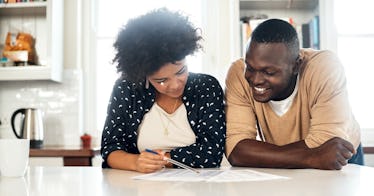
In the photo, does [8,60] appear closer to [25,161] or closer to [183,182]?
[25,161]

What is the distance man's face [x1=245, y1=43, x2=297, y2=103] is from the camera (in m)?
1.58

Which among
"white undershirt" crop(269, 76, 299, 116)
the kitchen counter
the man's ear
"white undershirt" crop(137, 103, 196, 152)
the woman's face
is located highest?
the man's ear

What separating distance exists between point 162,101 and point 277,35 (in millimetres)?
453

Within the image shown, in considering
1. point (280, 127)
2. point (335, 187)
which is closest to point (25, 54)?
point (280, 127)

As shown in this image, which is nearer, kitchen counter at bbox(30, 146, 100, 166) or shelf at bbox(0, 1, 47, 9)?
kitchen counter at bbox(30, 146, 100, 166)

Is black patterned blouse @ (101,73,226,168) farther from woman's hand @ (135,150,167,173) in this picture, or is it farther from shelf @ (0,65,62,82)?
shelf @ (0,65,62,82)

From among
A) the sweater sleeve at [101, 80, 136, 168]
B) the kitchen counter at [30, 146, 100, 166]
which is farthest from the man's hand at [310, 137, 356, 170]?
the kitchen counter at [30, 146, 100, 166]

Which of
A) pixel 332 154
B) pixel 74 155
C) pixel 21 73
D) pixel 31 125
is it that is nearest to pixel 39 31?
pixel 21 73

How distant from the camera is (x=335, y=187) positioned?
99 centimetres

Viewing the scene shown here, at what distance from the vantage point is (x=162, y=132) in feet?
5.37

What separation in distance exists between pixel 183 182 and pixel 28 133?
85.1 inches

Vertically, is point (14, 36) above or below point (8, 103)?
above

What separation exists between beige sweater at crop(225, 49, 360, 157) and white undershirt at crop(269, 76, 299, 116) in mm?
14

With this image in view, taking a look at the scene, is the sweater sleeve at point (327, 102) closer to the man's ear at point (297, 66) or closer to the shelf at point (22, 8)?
the man's ear at point (297, 66)
